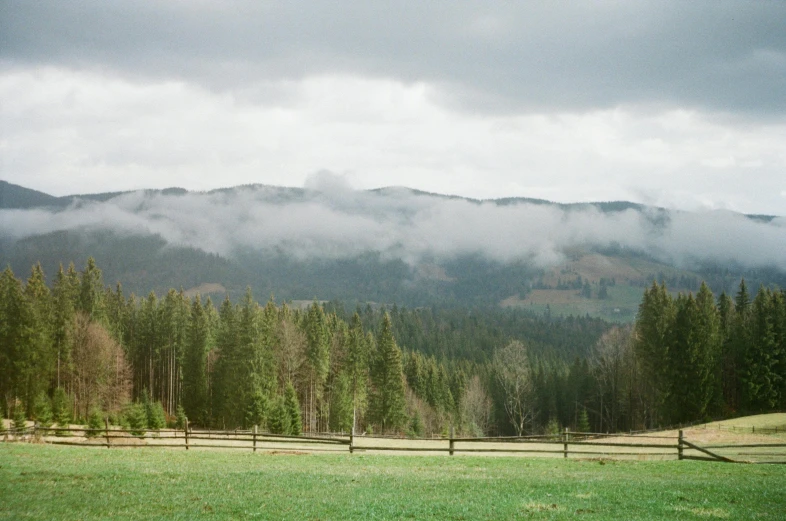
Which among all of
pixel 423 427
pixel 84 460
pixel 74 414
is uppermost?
pixel 84 460

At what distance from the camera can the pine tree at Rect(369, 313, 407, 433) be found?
281 feet

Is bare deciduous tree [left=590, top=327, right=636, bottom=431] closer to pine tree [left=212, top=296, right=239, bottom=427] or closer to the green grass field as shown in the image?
pine tree [left=212, top=296, right=239, bottom=427]

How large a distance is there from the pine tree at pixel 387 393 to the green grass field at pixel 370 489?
5458cm

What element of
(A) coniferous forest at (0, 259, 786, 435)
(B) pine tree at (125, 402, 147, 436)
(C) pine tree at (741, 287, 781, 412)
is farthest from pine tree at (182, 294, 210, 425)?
(C) pine tree at (741, 287, 781, 412)

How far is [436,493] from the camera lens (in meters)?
21.8

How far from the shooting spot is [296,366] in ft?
268

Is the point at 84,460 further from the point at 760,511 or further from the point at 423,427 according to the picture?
the point at 423,427

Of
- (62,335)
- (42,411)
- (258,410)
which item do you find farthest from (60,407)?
(258,410)

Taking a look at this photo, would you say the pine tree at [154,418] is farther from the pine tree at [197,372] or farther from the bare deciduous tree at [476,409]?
the bare deciduous tree at [476,409]

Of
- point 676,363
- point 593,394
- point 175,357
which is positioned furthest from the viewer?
point 593,394

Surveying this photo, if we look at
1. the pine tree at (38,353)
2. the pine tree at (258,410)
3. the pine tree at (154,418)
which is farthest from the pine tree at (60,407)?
the pine tree at (258,410)

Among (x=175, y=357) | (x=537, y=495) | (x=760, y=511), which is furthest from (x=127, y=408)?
(x=760, y=511)

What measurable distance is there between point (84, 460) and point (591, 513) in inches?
882

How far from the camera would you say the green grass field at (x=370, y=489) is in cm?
1842
